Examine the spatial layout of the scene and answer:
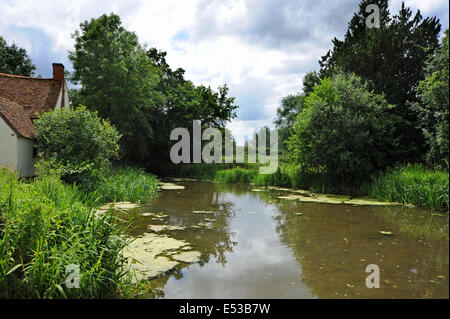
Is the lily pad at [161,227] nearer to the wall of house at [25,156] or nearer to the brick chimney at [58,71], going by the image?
the wall of house at [25,156]

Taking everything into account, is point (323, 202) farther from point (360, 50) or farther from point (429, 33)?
point (429, 33)

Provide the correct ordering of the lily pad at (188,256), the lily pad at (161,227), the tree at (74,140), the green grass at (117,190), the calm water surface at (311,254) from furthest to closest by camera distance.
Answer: the tree at (74,140)
the green grass at (117,190)
the lily pad at (161,227)
the lily pad at (188,256)
the calm water surface at (311,254)

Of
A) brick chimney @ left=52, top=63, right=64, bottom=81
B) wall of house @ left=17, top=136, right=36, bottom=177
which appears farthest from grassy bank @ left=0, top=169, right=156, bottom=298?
brick chimney @ left=52, top=63, right=64, bottom=81

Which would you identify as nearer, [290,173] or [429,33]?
[429,33]

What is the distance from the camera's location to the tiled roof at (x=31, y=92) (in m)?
15.9

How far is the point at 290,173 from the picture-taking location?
1552 cm

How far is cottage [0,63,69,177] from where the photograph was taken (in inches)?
505

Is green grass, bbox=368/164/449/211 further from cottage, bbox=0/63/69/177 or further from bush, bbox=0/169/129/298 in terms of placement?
cottage, bbox=0/63/69/177

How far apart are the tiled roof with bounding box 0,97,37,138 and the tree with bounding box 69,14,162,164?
5.20m

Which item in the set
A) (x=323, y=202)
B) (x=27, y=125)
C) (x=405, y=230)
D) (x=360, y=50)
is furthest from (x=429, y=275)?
(x=27, y=125)

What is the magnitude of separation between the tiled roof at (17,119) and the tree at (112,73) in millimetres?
5205

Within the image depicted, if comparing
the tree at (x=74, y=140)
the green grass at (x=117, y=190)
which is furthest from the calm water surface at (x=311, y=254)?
the tree at (x=74, y=140)

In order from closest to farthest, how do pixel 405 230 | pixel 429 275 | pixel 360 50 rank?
1. pixel 429 275
2. pixel 405 230
3. pixel 360 50

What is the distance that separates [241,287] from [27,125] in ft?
47.7
